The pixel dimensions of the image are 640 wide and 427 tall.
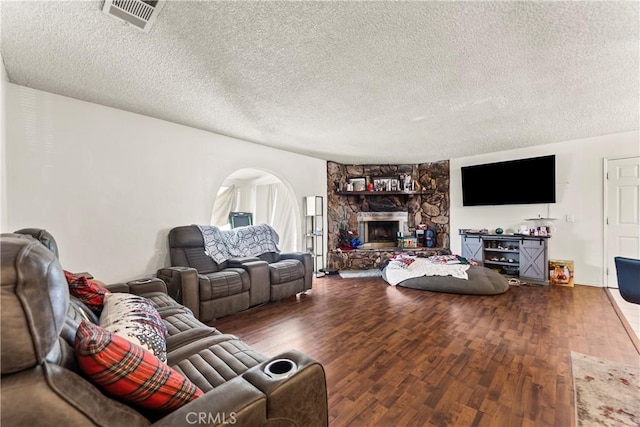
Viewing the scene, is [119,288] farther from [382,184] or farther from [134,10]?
[382,184]

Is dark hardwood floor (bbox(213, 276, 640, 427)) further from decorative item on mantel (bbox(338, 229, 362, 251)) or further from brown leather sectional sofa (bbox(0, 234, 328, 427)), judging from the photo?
decorative item on mantel (bbox(338, 229, 362, 251))

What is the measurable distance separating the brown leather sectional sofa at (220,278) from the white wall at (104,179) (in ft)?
1.08

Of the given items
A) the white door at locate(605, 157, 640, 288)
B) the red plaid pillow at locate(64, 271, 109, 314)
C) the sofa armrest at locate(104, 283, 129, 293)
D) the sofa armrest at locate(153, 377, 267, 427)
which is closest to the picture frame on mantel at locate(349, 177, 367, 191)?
the white door at locate(605, 157, 640, 288)

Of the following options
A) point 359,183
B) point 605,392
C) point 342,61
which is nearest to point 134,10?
point 342,61

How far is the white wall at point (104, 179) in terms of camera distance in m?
2.52

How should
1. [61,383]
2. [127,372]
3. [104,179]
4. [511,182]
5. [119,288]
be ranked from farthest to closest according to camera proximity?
1. [511,182]
2. [104,179]
3. [119,288]
4. [127,372]
5. [61,383]

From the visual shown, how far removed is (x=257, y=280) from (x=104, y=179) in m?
2.04

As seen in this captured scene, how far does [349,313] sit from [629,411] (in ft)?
7.21

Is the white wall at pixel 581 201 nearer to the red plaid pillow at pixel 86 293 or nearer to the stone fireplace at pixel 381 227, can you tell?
the stone fireplace at pixel 381 227

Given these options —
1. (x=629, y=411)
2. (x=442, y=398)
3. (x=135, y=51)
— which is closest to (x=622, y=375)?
(x=629, y=411)

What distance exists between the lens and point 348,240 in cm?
605

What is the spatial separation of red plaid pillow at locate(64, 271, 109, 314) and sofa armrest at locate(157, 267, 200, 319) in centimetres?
110

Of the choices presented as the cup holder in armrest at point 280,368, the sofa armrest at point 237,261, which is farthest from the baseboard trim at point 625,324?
the sofa armrest at point 237,261

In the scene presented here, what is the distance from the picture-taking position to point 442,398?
172 centimetres
